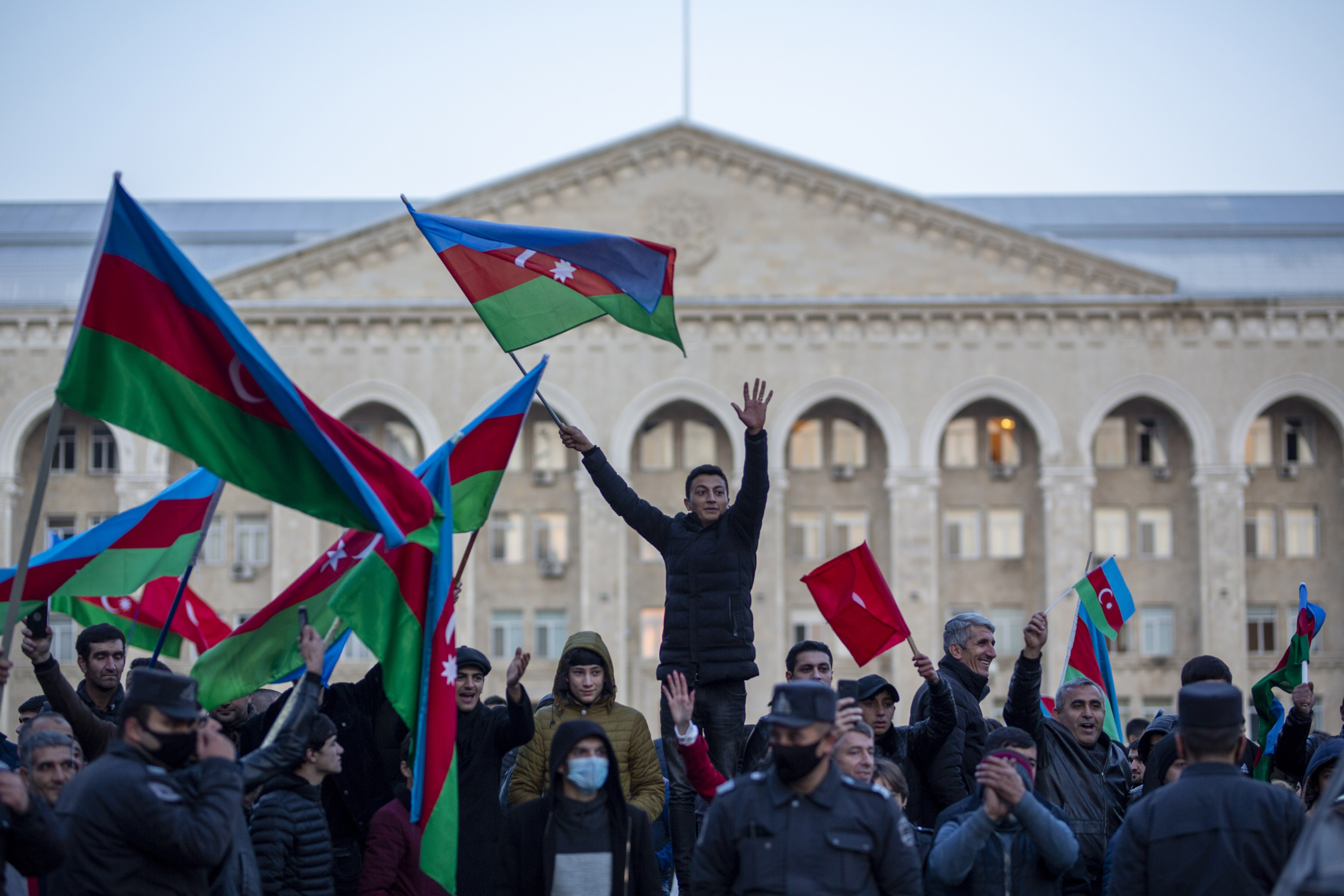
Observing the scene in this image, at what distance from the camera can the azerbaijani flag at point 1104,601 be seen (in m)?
13.1

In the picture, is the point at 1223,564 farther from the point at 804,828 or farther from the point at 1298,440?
the point at 804,828

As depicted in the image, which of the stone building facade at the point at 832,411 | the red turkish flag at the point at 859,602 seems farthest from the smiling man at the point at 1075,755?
the stone building facade at the point at 832,411

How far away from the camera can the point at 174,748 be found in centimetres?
626

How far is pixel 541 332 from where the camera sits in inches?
408

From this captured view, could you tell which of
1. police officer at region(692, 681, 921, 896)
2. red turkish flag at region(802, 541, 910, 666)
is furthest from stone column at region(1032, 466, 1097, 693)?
police officer at region(692, 681, 921, 896)

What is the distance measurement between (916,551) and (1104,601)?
944 inches

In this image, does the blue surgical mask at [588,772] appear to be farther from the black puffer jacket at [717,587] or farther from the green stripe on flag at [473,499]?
the green stripe on flag at [473,499]

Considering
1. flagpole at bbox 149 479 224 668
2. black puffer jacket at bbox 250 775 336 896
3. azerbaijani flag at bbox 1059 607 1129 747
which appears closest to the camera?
black puffer jacket at bbox 250 775 336 896

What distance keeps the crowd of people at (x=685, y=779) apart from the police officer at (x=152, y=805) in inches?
0.4

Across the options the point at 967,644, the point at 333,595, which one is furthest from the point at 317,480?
the point at 967,644

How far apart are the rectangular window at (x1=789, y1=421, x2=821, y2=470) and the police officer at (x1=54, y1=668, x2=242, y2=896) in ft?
107

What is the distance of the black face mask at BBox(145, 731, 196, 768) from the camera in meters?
6.22

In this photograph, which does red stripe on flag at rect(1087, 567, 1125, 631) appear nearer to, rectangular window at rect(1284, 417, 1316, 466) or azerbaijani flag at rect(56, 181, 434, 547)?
azerbaijani flag at rect(56, 181, 434, 547)

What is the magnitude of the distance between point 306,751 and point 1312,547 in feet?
116
